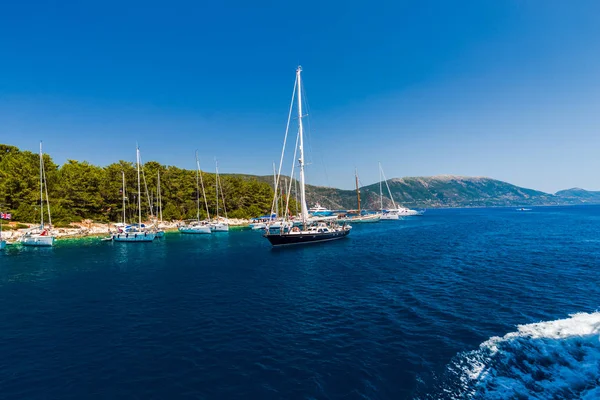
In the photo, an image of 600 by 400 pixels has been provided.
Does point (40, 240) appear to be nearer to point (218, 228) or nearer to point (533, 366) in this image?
point (218, 228)

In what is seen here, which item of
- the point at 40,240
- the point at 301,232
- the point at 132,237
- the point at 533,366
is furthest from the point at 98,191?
the point at 533,366

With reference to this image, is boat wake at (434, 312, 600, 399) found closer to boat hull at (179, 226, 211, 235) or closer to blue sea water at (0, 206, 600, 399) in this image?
blue sea water at (0, 206, 600, 399)

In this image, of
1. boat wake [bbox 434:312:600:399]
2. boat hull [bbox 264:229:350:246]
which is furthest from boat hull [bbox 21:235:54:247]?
boat wake [bbox 434:312:600:399]

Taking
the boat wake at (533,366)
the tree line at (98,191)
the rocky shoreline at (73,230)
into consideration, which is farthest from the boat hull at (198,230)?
the boat wake at (533,366)

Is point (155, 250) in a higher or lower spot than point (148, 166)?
lower

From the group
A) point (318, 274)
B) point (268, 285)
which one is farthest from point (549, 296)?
point (268, 285)

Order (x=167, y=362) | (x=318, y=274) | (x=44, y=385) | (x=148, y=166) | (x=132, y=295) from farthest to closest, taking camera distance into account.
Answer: (x=148, y=166) < (x=318, y=274) < (x=132, y=295) < (x=167, y=362) < (x=44, y=385)

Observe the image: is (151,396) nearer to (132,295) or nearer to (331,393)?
(331,393)
